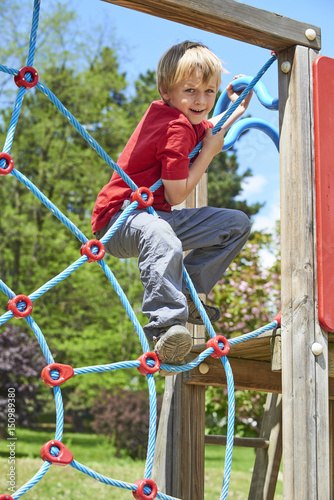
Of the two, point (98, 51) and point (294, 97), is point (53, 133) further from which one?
point (294, 97)

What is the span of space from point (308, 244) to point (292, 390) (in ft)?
1.49

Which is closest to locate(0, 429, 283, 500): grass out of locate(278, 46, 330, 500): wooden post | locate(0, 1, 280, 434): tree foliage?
locate(0, 1, 280, 434): tree foliage

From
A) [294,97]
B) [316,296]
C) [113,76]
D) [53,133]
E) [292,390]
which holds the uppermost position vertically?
[113,76]

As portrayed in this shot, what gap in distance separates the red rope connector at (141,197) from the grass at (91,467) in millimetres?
5306

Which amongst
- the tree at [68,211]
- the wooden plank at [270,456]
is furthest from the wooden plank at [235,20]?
the tree at [68,211]

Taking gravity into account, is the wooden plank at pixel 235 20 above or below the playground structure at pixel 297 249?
above

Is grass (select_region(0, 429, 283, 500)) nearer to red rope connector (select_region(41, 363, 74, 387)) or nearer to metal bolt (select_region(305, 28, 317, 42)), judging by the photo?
red rope connector (select_region(41, 363, 74, 387))

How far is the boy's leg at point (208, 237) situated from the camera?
2227 millimetres

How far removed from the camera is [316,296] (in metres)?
1.93

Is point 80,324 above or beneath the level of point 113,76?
beneath

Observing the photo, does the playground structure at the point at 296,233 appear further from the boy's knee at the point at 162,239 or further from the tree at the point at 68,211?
the tree at the point at 68,211

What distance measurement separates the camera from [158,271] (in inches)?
72.4

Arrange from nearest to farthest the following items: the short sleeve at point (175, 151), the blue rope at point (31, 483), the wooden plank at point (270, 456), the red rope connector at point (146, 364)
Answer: the blue rope at point (31, 483), the red rope connector at point (146, 364), the short sleeve at point (175, 151), the wooden plank at point (270, 456)

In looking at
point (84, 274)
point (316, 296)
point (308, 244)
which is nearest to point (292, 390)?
point (316, 296)
